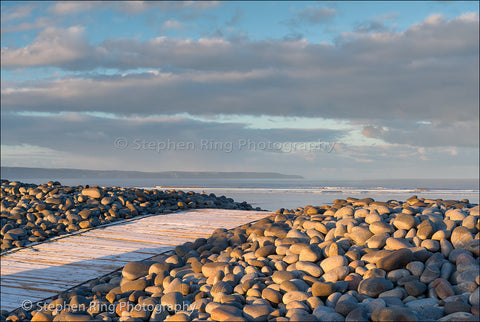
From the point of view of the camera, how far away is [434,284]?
3314 mm

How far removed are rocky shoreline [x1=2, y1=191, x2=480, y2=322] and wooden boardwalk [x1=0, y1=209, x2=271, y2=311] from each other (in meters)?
0.53

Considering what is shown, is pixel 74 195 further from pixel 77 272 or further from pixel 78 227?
pixel 77 272

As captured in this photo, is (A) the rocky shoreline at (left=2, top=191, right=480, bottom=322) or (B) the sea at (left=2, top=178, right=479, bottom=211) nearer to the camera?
(A) the rocky shoreline at (left=2, top=191, right=480, bottom=322)

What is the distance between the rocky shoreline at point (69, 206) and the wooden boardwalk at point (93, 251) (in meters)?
0.34

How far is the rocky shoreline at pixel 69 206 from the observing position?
730 cm

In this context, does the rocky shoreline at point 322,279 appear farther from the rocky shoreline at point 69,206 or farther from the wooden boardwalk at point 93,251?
the rocky shoreline at point 69,206

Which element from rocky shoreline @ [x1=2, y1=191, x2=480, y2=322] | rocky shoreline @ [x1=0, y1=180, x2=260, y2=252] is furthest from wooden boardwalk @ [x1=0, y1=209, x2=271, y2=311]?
rocky shoreline @ [x1=2, y1=191, x2=480, y2=322]

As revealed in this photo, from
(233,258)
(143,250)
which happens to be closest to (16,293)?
(143,250)

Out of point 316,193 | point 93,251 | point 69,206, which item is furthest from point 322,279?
point 316,193

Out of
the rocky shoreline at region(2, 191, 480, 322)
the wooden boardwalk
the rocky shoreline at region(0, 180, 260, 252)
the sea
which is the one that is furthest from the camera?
the sea

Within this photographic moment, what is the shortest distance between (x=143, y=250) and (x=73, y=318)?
2.73 metres

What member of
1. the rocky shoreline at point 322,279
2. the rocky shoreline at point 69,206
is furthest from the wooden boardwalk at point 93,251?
the rocky shoreline at point 322,279

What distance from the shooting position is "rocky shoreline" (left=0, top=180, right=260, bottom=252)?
7301 millimetres

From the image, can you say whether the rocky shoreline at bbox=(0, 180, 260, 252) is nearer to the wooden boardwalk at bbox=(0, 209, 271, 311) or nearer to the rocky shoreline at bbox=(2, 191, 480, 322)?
the wooden boardwalk at bbox=(0, 209, 271, 311)
